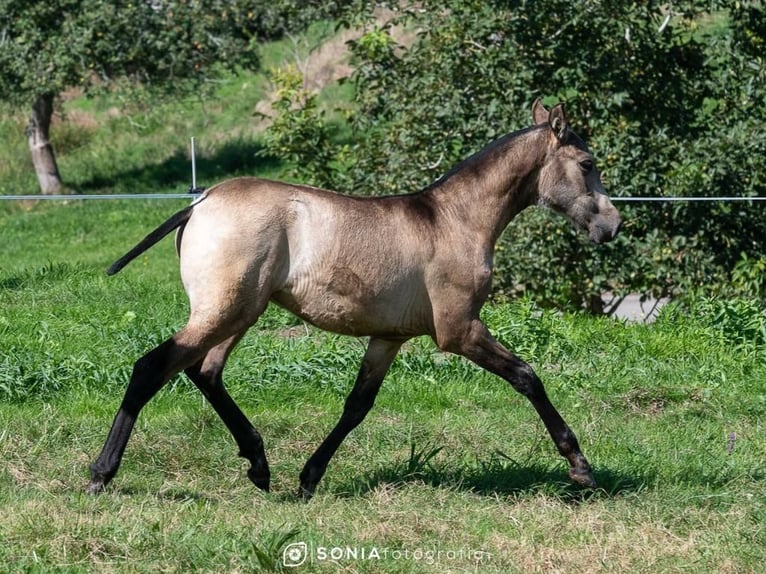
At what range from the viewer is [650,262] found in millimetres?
11594

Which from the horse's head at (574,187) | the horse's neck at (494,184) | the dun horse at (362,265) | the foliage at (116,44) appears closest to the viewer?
the dun horse at (362,265)

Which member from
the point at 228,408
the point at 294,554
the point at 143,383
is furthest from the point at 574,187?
the point at 294,554

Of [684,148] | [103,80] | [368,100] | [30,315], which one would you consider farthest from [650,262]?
[103,80]

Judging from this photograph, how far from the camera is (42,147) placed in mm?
23469

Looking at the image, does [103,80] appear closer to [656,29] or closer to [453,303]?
[656,29]

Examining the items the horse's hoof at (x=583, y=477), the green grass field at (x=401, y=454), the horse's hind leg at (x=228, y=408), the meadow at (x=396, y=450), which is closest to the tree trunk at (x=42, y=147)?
the meadow at (x=396, y=450)

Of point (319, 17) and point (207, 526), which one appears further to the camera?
point (319, 17)

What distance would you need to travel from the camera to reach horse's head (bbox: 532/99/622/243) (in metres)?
6.77

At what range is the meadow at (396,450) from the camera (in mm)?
5254

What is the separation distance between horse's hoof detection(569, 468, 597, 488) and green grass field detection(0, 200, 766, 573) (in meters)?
0.06

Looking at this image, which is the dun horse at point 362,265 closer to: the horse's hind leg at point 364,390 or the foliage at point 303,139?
the horse's hind leg at point 364,390

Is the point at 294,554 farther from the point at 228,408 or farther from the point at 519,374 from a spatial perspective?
the point at 519,374

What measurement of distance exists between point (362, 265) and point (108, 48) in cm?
1671

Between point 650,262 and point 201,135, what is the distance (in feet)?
54.0
